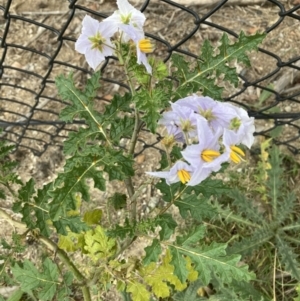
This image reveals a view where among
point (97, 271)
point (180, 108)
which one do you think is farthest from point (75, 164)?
point (97, 271)

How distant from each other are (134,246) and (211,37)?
3.64ft

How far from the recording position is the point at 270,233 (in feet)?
6.95

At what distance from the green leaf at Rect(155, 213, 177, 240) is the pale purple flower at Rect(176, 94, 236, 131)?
322 millimetres

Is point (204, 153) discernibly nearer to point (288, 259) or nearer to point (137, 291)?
point (137, 291)

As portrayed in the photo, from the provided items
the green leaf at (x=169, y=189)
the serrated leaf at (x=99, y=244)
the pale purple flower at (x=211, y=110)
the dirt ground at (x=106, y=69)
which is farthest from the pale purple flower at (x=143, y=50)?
the dirt ground at (x=106, y=69)

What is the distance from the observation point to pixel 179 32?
106 inches

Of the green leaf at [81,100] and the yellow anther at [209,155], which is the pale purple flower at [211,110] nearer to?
the yellow anther at [209,155]

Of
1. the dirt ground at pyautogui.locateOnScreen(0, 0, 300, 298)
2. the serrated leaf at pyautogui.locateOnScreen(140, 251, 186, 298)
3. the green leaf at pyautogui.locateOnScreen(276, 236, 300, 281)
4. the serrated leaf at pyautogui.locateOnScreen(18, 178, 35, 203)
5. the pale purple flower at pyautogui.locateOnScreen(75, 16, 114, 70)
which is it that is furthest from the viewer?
the dirt ground at pyautogui.locateOnScreen(0, 0, 300, 298)

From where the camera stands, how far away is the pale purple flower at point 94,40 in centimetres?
115

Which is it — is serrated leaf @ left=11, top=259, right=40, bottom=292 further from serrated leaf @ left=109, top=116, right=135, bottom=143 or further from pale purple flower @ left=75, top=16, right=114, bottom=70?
pale purple flower @ left=75, top=16, right=114, bottom=70

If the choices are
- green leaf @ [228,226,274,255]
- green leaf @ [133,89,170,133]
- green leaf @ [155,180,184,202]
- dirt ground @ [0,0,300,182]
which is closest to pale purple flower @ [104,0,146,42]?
green leaf @ [133,89,170,133]

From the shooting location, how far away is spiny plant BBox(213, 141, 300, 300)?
208 cm

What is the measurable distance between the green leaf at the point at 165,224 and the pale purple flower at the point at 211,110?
12.7 inches

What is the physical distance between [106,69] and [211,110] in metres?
1.57
